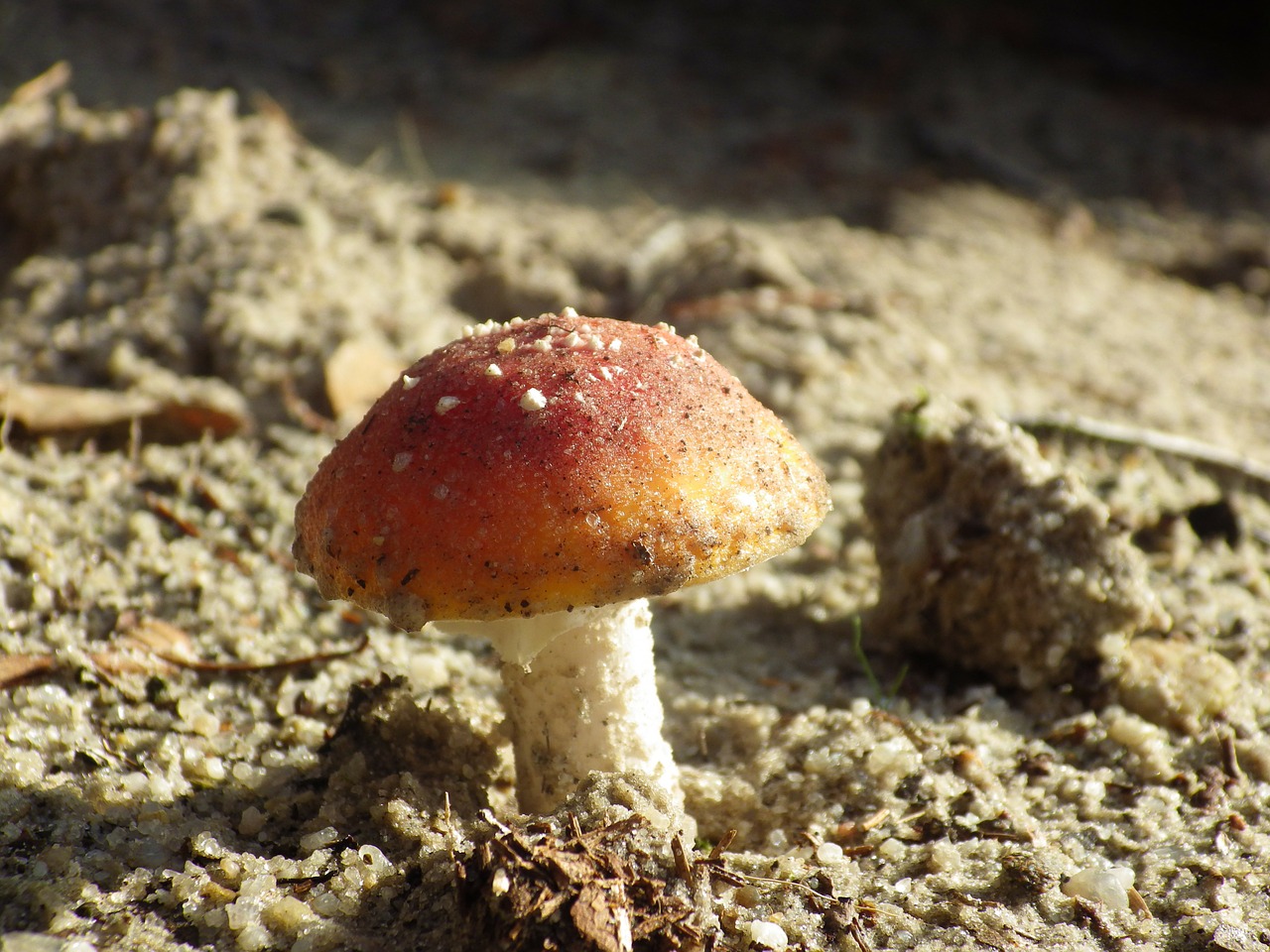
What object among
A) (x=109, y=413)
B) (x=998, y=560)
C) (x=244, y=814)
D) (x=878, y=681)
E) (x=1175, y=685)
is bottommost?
(x=244, y=814)

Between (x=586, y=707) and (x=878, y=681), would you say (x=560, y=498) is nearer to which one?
(x=586, y=707)

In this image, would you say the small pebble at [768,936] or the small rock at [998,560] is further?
the small rock at [998,560]

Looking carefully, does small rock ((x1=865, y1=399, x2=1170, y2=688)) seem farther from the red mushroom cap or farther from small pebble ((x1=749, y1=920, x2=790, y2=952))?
small pebble ((x1=749, y1=920, x2=790, y2=952))

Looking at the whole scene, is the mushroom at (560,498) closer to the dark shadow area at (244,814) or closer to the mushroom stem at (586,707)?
the mushroom stem at (586,707)

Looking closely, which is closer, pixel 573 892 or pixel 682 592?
pixel 573 892

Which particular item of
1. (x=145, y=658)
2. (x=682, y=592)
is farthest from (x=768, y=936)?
(x=145, y=658)

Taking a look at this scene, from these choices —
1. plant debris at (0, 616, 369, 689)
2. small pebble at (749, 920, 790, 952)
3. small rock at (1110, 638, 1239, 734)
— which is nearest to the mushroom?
small pebble at (749, 920, 790, 952)

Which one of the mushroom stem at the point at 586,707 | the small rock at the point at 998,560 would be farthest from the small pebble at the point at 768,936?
the small rock at the point at 998,560
